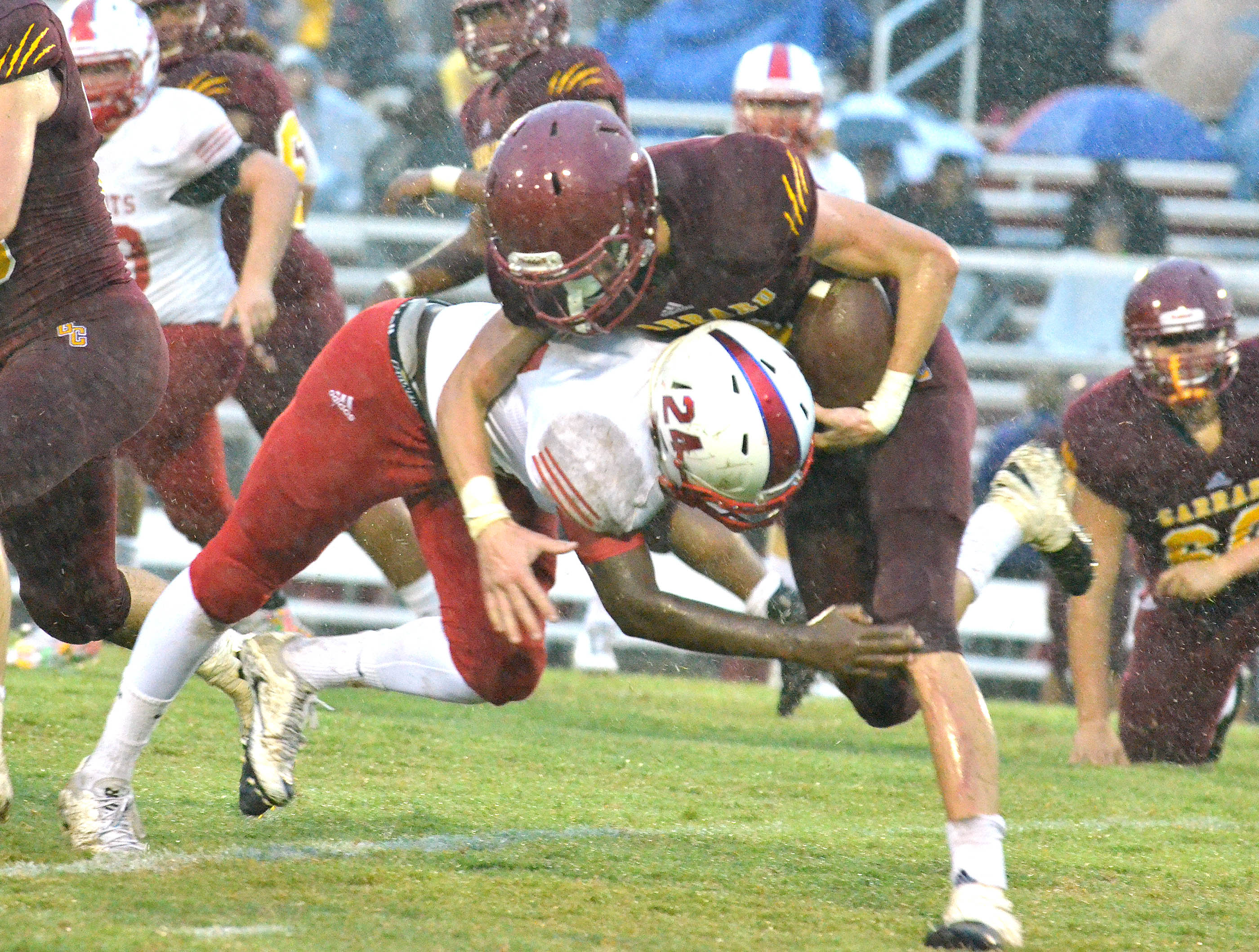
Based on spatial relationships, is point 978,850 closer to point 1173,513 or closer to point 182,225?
point 1173,513

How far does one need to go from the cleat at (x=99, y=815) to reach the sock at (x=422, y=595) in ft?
6.51

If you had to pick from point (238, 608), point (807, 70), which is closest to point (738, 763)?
point (238, 608)

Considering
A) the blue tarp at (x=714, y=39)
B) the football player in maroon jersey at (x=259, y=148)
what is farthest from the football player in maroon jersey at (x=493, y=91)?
Result: the blue tarp at (x=714, y=39)

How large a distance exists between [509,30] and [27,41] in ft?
8.15

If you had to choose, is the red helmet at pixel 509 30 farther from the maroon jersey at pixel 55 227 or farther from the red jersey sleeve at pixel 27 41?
the red jersey sleeve at pixel 27 41

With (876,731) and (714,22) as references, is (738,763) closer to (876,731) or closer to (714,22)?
(876,731)

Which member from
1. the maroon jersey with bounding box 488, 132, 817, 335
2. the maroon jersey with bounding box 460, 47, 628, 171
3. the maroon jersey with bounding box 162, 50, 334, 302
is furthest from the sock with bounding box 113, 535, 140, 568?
the maroon jersey with bounding box 488, 132, 817, 335

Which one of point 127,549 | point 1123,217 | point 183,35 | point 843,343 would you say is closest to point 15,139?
point 843,343

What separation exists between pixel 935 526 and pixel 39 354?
68.8 inches

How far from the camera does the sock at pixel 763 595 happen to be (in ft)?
16.2

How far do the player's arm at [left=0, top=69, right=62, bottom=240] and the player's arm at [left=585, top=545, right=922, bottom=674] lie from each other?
1.28 m

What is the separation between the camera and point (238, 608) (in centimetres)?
338

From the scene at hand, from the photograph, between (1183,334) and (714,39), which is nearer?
(1183,334)

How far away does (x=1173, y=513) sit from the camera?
5.30 metres
